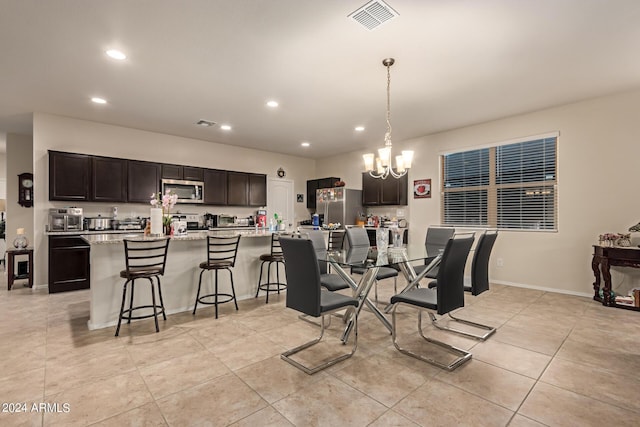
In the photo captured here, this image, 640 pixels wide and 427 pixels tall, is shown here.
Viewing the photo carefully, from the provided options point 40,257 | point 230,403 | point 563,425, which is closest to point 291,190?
point 40,257

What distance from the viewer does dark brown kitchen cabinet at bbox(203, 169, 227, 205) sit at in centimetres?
636

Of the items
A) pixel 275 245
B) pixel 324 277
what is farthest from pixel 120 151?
pixel 324 277

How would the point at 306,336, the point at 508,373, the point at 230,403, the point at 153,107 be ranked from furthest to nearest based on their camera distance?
the point at 153,107 → the point at 306,336 → the point at 508,373 → the point at 230,403

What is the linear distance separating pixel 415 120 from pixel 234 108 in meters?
2.92

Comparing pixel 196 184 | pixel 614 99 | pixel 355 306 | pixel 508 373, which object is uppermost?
pixel 614 99

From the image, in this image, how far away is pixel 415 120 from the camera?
511 centimetres

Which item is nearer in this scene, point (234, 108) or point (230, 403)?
point (230, 403)

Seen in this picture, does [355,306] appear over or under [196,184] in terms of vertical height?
under

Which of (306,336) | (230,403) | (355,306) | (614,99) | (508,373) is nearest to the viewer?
(230,403)

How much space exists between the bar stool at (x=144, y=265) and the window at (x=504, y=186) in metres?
4.82

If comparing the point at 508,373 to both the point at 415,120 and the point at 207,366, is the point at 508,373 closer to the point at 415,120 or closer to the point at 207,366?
the point at 207,366

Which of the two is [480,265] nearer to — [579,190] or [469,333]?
[469,333]

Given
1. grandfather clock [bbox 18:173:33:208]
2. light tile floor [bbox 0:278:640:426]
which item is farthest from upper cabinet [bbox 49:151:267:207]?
light tile floor [bbox 0:278:640:426]

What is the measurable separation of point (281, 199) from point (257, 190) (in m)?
0.86
